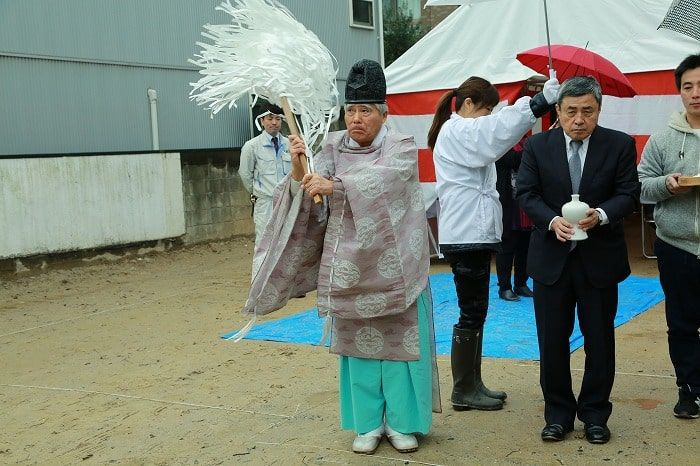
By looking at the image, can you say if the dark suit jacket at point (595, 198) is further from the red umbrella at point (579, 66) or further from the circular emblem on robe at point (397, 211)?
the red umbrella at point (579, 66)

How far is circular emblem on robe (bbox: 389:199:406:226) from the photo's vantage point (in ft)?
12.8

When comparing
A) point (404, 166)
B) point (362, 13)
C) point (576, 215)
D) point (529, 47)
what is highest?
point (362, 13)

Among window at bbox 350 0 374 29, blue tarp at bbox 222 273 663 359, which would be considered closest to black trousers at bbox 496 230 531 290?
blue tarp at bbox 222 273 663 359

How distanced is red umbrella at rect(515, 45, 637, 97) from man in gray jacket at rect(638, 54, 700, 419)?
9.80 ft

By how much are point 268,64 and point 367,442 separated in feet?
5.90

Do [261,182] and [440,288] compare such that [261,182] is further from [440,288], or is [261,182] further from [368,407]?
[368,407]

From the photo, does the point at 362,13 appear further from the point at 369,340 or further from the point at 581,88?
the point at 369,340

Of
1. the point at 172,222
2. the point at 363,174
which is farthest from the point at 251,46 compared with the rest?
the point at 172,222

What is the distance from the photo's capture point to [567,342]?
4109mm

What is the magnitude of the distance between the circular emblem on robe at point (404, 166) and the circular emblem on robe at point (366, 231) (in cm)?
26

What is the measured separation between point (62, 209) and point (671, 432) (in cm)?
783

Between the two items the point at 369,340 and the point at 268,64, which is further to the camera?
the point at 369,340

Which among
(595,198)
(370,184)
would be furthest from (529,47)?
(370,184)

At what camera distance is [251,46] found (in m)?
3.94
